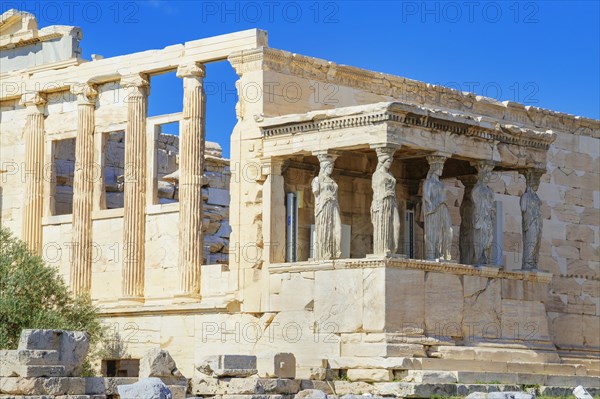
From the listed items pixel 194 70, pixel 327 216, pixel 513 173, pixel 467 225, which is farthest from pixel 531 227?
pixel 194 70

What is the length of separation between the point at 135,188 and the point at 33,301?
270cm

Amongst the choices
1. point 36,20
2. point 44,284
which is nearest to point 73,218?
point 44,284

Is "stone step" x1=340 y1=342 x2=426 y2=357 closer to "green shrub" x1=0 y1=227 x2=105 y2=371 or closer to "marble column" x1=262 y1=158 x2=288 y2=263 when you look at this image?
"marble column" x1=262 y1=158 x2=288 y2=263

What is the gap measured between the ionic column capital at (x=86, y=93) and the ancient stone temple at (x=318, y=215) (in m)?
0.05

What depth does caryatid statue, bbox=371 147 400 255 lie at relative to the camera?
2300 centimetres

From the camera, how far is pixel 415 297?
2306cm

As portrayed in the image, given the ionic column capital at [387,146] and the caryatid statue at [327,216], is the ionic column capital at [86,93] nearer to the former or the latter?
the caryatid statue at [327,216]

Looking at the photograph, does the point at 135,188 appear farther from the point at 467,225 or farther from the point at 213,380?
the point at 213,380

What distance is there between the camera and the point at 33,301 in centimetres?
2539

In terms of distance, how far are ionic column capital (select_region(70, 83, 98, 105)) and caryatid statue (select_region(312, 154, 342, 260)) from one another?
5.72m

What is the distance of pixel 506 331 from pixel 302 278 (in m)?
3.34

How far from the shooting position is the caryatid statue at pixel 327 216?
77.1ft

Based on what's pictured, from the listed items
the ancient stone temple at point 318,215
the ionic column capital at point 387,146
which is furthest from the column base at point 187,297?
the ionic column capital at point 387,146

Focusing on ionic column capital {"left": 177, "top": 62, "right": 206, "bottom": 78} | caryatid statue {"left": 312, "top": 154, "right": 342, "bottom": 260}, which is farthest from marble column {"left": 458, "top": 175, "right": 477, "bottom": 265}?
ionic column capital {"left": 177, "top": 62, "right": 206, "bottom": 78}
